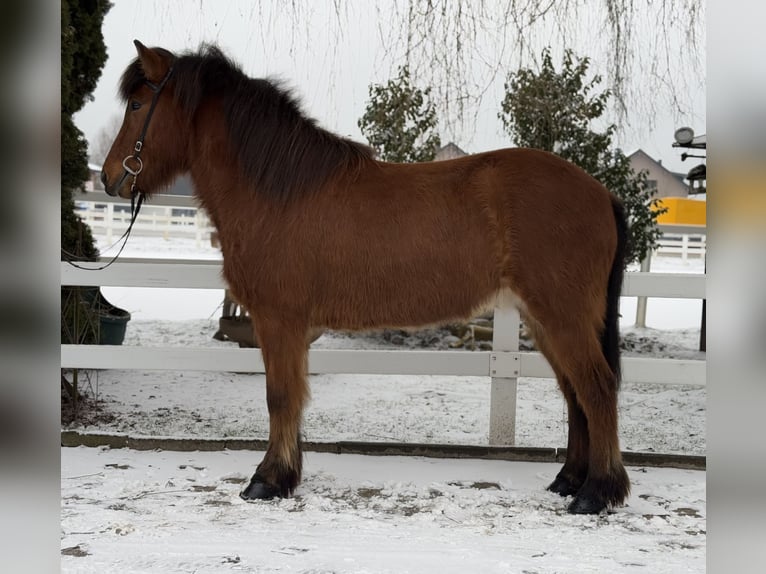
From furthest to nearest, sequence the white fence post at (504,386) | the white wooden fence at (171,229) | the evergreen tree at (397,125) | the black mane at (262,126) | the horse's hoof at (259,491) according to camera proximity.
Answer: the white wooden fence at (171,229)
the evergreen tree at (397,125)
the white fence post at (504,386)
the black mane at (262,126)
the horse's hoof at (259,491)

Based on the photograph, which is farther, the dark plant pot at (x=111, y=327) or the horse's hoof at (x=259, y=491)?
the dark plant pot at (x=111, y=327)

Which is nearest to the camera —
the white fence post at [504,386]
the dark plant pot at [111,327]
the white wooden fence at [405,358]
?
the white wooden fence at [405,358]

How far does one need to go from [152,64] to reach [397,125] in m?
2.80

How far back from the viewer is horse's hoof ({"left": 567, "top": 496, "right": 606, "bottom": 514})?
336 centimetres

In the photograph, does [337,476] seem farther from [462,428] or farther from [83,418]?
[83,418]

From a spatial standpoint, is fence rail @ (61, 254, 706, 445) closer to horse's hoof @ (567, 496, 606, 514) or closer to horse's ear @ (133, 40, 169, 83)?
horse's hoof @ (567, 496, 606, 514)

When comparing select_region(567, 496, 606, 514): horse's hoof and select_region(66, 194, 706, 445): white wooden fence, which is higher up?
select_region(66, 194, 706, 445): white wooden fence

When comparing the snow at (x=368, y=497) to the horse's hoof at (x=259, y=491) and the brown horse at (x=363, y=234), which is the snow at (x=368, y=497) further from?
the brown horse at (x=363, y=234)

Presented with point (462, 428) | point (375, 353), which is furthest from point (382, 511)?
point (462, 428)

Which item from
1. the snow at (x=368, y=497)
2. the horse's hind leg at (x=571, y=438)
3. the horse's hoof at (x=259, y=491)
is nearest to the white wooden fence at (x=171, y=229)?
the snow at (x=368, y=497)

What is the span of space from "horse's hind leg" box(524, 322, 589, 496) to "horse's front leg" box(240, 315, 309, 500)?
1346 millimetres

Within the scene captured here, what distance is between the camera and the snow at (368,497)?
2789 mm

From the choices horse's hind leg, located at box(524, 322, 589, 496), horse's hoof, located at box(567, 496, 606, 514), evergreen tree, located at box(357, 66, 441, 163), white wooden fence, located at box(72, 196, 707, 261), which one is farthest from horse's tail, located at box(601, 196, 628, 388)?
white wooden fence, located at box(72, 196, 707, 261)

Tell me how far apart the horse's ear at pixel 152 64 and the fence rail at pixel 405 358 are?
4.32 feet
